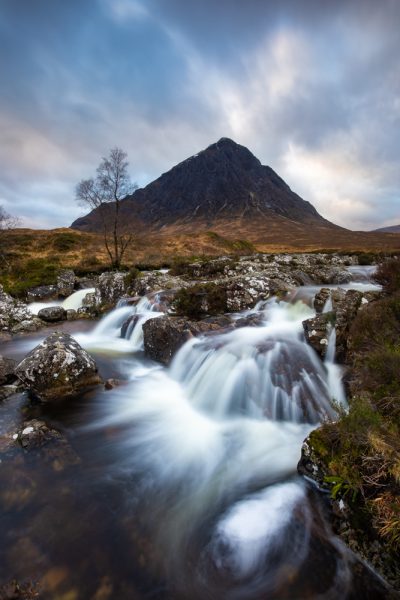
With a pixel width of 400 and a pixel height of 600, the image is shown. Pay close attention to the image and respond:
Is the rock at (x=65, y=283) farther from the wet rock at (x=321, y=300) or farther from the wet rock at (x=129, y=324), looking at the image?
the wet rock at (x=321, y=300)

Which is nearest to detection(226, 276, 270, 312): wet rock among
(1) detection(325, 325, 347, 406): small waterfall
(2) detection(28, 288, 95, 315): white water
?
(1) detection(325, 325, 347, 406): small waterfall

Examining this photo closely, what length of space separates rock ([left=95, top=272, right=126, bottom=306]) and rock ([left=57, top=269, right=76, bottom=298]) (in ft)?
14.4

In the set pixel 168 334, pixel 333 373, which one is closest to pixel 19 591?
pixel 333 373

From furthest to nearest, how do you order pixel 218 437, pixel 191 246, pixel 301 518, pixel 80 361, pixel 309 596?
pixel 191 246 < pixel 80 361 < pixel 218 437 < pixel 301 518 < pixel 309 596

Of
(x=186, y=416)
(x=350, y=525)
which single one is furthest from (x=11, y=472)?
(x=350, y=525)

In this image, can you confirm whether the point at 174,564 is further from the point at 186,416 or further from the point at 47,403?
the point at 47,403

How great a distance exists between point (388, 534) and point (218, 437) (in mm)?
3741

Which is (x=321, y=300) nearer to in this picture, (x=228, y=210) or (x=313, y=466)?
(x=313, y=466)

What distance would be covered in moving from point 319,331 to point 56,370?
23.0 ft

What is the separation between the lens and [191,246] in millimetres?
49156

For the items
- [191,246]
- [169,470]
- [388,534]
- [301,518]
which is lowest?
[169,470]

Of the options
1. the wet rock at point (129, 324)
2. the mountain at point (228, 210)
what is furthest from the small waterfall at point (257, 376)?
the mountain at point (228, 210)

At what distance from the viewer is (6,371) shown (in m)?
8.09

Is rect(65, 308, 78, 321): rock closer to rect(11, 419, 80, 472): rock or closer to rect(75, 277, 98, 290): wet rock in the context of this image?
rect(75, 277, 98, 290): wet rock
